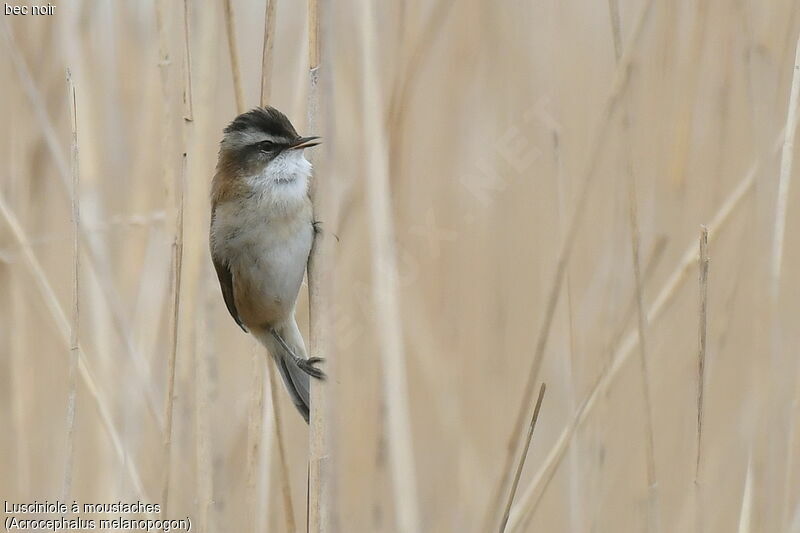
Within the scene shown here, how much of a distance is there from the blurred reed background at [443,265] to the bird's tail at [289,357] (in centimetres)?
10

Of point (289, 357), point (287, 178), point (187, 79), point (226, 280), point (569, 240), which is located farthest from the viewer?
point (226, 280)

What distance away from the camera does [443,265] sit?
8.76 feet

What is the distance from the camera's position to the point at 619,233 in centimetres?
219

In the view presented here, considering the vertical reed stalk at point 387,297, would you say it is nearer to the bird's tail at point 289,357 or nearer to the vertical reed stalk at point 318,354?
the bird's tail at point 289,357

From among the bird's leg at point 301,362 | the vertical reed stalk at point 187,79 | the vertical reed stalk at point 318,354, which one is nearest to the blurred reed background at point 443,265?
the vertical reed stalk at point 187,79

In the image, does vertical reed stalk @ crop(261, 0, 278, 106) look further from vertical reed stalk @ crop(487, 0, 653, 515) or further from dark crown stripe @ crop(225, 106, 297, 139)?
vertical reed stalk @ crop(487, 0, 653, 515)

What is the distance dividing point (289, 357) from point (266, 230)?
0.32 metres

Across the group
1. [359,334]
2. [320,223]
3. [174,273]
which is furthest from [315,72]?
[359,334]

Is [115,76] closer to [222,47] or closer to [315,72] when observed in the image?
[222,47]

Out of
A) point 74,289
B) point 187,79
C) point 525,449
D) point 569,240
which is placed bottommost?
point 525,449

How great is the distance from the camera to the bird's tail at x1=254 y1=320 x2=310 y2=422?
2215 millimetres

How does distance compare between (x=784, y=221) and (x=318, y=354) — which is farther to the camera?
(x=784, y=221)

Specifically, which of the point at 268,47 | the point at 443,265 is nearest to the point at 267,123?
the point at 268,47

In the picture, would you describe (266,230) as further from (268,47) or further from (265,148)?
(268,47)
